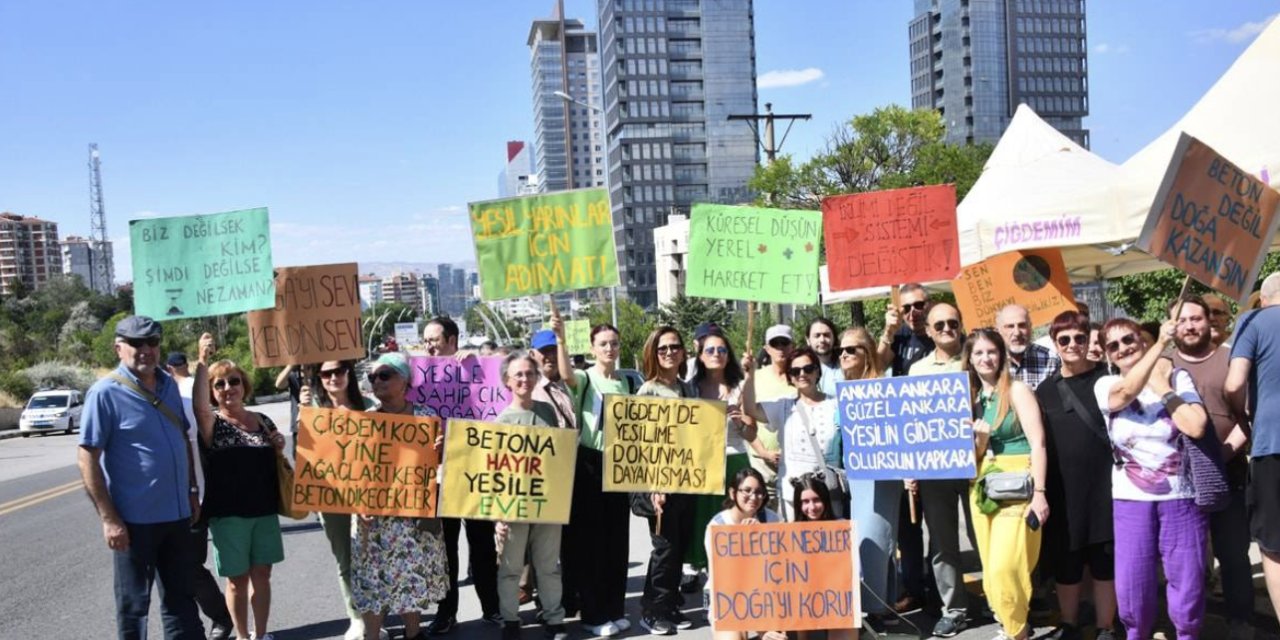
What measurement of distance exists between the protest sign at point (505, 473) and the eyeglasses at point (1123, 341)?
3.09 m

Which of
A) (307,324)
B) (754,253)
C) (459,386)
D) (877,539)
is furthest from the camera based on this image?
(754,253)

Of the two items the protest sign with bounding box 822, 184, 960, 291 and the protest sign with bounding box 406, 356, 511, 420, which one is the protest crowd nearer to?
the protest sign with bounding box 406, 356, 511, 420

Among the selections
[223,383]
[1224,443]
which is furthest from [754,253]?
[223,383]

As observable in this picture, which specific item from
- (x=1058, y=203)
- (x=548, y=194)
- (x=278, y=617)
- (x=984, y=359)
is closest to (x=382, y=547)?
(x=278, y=617)

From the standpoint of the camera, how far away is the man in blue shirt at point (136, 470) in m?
5.51

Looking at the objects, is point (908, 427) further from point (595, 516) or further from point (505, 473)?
point (505, 473)

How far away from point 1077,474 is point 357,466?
412cm

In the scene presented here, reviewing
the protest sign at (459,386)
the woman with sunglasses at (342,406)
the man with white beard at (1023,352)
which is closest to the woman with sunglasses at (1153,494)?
the man with white beard at (1023,352)

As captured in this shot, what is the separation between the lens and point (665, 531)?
6.68 meters

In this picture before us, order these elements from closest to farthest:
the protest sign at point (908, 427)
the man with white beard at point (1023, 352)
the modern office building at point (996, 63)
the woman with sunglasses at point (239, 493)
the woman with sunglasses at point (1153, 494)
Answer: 1. the woman with sunglasses at point (1153, 494)
2. the protest sign at point (908, 427)
3. the woman with sunglasses at point (239, 493)
4. the man with white beard at point (1023, 352)
5. the modern office building at point (996, 63)

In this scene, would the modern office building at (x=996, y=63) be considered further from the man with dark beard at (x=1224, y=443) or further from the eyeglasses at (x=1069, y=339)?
the eyeglasses at (x=1069, y=339)

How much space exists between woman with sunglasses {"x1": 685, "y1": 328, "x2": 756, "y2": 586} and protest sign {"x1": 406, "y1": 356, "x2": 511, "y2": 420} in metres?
1.44

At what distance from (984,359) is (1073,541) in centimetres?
109

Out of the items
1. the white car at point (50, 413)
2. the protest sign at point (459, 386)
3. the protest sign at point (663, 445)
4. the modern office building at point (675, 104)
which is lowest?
the white car at point (50, 413)
